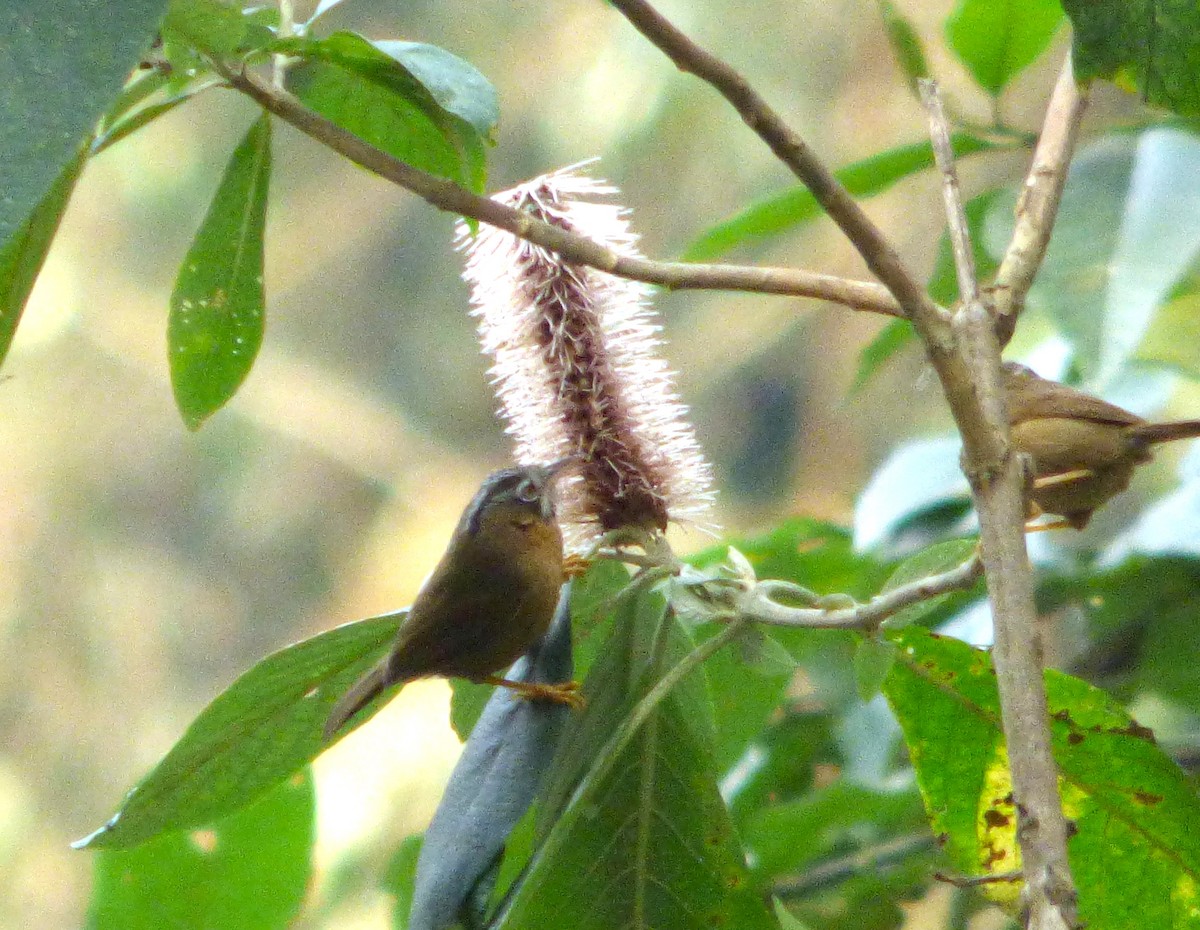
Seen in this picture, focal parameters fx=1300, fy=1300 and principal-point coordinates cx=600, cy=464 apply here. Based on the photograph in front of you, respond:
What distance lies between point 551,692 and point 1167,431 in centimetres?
65

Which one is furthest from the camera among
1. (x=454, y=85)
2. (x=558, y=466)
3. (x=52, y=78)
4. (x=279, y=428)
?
(x=279, y=428)

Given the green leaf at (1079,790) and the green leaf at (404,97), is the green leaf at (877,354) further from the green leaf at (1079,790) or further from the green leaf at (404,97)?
the green leaf at (404,97)

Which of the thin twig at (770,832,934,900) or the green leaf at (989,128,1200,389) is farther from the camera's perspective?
the thin twig at (770,832,934,900)

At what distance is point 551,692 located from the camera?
2.53 ft

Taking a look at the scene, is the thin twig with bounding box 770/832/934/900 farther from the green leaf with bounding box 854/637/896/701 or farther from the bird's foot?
the green leaf with bounding box 854/637/896/701

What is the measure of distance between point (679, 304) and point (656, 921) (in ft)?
10.9

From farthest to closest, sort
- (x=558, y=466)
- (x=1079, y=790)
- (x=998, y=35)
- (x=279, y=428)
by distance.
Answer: (x=279, y=428) → (x=998, y=35) → (x=558, y=466) → (x=1079, y=790)

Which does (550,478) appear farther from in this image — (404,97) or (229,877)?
(229,877)

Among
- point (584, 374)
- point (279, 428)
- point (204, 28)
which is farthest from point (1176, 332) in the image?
point (279, 428)

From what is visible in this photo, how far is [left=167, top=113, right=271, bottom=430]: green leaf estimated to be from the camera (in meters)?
0.73

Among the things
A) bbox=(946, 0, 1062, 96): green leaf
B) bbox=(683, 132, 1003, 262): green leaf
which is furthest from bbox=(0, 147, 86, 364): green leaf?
bbox=(946, 0, 1062, 96): green leaf

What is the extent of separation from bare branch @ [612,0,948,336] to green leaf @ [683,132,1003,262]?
82cm

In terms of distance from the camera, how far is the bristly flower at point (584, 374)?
0.90 m

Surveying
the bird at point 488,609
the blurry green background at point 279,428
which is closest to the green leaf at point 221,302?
the bird at point 488,609
